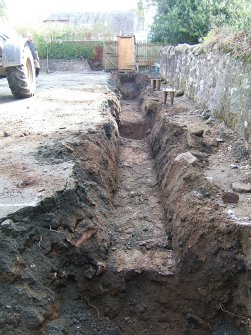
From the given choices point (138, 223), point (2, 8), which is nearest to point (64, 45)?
point (2, 8)

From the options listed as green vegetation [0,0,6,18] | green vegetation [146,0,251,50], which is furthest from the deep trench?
green vegetation [0,0,6,18]

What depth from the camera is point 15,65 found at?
8.50 meters

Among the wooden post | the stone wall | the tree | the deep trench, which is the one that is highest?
the tree

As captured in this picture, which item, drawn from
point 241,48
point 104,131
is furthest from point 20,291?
point 241,48

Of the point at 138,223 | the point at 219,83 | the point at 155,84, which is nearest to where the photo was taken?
the point at 138,223

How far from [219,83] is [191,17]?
9434mm

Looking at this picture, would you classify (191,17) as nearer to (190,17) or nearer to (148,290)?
(190,17)

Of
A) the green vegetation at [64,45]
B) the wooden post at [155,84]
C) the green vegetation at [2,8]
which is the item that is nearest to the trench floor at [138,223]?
the wooden post at [155,84]

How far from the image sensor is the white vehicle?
8461mm

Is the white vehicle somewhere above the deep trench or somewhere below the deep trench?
above

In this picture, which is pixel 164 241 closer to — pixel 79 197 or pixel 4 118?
pixel 79 197

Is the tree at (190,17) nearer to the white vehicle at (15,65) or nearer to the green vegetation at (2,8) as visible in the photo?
the green vegetation at (2,8)

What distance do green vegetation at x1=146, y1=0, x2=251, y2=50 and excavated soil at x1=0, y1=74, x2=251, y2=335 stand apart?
10221 millimetres

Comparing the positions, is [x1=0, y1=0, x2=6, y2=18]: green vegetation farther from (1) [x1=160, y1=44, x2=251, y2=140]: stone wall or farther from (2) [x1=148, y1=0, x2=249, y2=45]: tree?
(1) [x1=160, y1=44, x2=251, y2=140]: stone wall
